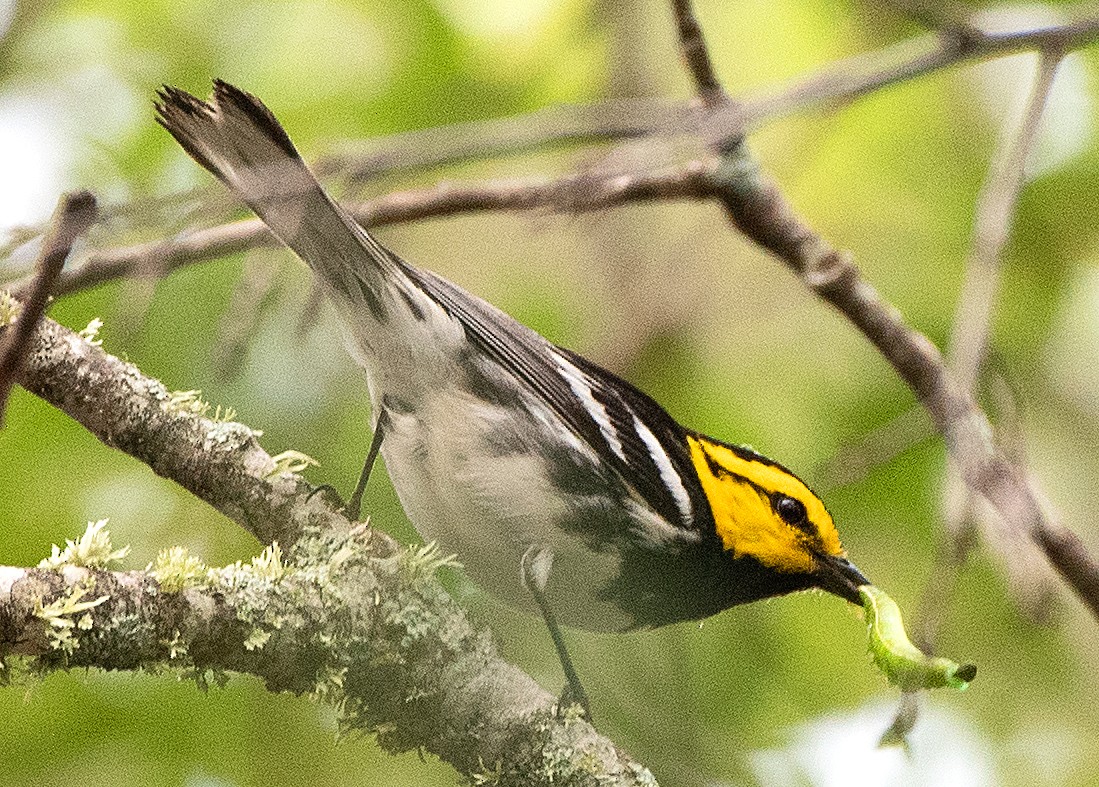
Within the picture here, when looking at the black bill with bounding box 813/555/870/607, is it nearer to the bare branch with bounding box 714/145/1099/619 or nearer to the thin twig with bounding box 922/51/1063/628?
the bare branch with bounding box 714/145/1099/619

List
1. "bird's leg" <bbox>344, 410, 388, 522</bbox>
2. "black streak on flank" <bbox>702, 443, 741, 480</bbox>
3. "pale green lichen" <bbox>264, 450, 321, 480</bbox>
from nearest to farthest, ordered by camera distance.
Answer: "pale green lichen" <bbox>264, 450, 321, 480</bbox>
"bird's leg" <bbox>344, 410, 388, 522</bbox>
"black streak on flank" <bbox>702, 443, 741, 480</bbox>

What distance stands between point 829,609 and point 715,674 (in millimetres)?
702

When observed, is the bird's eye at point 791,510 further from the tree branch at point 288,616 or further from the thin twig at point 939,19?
the thin twig at point 939,19

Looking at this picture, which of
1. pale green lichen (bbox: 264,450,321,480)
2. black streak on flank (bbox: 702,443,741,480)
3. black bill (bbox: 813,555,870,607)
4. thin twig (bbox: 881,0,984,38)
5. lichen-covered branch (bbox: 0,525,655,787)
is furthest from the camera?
black streak on flank (bbox: 702,443,741,480)

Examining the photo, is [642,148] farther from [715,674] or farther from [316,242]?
[715,674]

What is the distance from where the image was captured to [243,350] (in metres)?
2.79

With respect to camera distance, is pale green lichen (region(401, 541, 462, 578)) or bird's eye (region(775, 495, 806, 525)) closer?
pale green lichen (region(401, 541, 462, 578))

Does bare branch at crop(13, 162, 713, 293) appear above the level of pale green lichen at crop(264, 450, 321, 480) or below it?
above

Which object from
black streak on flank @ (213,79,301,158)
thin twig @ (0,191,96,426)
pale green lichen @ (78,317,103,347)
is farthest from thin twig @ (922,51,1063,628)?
pale green lichen @ (78,317,103,347)

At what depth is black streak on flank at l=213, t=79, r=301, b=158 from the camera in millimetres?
2799

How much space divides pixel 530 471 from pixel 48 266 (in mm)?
2024

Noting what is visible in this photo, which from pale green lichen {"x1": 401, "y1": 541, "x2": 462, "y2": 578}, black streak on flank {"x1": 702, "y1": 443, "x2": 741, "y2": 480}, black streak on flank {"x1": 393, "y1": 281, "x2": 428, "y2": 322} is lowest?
pale green lichen {"x1": 401, "y1": 541, "x2": 462, "y2": 578}

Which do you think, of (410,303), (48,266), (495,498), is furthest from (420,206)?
(48,266)

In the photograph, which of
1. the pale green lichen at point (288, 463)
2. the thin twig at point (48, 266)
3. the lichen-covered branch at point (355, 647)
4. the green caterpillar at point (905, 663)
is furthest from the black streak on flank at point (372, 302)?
the thin twig at point (48, 266)
